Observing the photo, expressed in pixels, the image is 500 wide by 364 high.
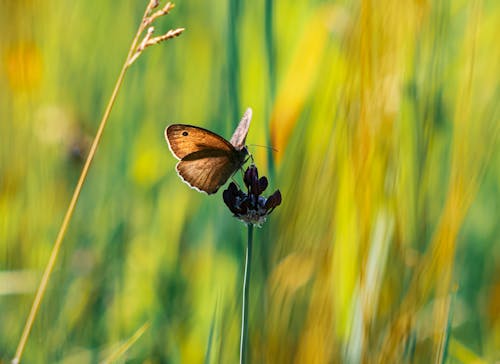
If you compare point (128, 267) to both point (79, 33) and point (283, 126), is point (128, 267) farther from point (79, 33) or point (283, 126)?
point (79, 33)

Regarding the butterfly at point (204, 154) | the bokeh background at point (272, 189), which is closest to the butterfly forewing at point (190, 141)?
the butterfly at point (204, 154)

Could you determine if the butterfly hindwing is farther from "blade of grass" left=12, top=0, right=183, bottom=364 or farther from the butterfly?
"blade of grass" left=12, top=0, right=183, bottom=364

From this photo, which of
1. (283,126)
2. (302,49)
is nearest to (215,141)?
(283,126)

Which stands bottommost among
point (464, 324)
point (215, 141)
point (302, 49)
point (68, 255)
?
point (464, 324)

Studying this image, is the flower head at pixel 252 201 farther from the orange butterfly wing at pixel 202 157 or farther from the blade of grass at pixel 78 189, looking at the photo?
the blade of grass at pixel 78 189

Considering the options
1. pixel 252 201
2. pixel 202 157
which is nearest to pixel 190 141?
pixel 202 157

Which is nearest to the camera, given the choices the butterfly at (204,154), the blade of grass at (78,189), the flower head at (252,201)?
the blade of grass at (78,189)
